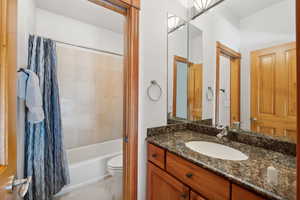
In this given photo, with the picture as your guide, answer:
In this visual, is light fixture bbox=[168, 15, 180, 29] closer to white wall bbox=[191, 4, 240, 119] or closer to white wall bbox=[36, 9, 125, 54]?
white wall bbox=[191, 4, 240, 119]

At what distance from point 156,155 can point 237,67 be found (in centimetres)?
106

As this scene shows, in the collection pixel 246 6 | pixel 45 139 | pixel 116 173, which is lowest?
pixel 116 173

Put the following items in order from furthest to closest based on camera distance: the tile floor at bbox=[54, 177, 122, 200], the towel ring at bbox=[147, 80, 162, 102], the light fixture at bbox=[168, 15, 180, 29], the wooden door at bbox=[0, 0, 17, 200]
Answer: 1. the tile floor at bbox=[54, 177, 122, 200]
2. the light fixture at bbox=[168, 15, 180, 29]
3. the towel ring at bbox=[147, 80, 162, 102]
4. the wooden door at bbox=[0, 0, 17, 200]

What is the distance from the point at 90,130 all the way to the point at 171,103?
1632 millimetres

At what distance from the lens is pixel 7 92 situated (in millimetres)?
560

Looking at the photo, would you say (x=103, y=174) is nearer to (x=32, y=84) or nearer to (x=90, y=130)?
(x=90, y=130)

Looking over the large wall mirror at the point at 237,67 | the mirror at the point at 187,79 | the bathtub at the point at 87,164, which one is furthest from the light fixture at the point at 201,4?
the bathtub at the point at 87,164

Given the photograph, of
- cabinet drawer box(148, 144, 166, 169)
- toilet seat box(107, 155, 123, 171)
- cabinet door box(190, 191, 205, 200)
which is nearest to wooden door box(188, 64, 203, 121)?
cabinet drawer box(148, 144, 166, 169)

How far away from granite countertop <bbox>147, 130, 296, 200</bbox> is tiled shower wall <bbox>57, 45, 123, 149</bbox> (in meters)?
1.74

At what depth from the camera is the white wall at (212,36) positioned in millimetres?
1302

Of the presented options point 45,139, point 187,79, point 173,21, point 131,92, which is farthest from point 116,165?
point 173,21

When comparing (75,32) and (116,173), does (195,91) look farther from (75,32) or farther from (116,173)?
(75,32)

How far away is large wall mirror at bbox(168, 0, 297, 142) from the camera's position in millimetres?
990

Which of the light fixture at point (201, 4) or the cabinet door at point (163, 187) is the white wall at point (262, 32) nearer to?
the light fixture at point (201, 4)
